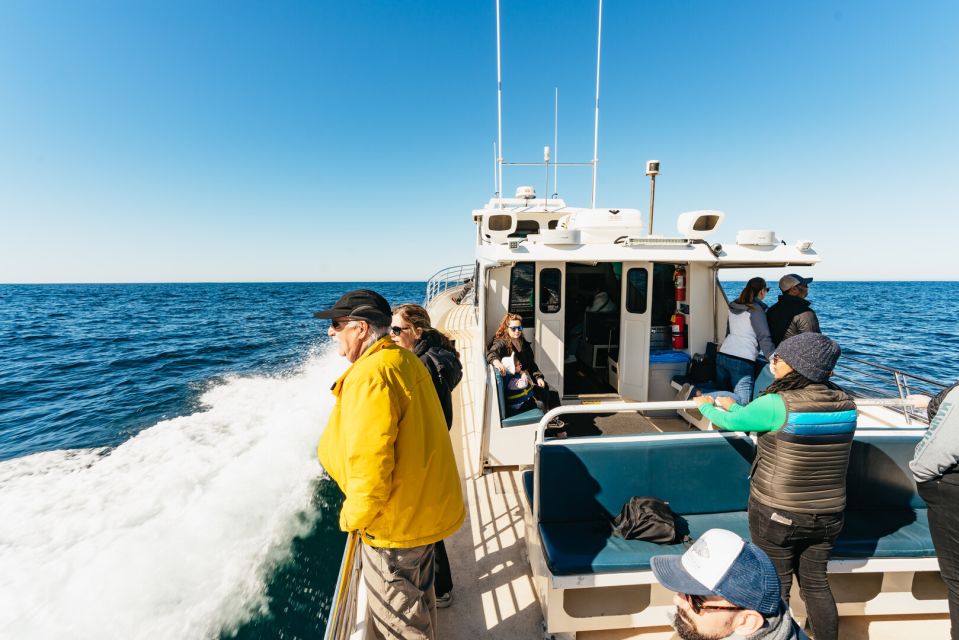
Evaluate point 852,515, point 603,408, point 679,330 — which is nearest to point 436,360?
point 603,408

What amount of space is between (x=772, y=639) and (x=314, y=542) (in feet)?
17.4

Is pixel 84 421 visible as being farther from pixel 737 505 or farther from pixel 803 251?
pixel 803 251

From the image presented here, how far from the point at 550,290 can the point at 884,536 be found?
13.3 ft

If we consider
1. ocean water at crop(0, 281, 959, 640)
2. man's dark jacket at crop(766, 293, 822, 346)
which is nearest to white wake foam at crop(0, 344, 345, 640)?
ocean water at crop(0, 281, 959, 640)

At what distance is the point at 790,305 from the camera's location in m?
4.43

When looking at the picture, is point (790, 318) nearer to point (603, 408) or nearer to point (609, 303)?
point (609, 303)

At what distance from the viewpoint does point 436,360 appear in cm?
306

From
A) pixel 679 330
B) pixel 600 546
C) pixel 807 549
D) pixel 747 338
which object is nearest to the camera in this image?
pixel 807 549

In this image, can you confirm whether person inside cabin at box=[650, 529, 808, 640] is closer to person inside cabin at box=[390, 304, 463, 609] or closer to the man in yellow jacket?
the man in yellow jacket

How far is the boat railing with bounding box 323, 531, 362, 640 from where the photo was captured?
1.80m

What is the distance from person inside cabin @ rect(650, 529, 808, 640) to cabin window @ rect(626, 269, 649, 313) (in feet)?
15.8

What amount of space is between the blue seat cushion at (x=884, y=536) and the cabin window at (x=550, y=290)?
3694mm

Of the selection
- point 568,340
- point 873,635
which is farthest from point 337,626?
point 568,340

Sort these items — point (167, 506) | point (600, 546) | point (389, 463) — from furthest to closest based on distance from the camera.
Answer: point (167, 506), point (600, 546), point (389, 463)
